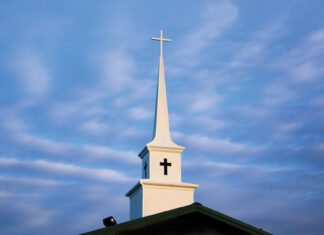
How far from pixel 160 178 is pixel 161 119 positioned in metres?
3.87

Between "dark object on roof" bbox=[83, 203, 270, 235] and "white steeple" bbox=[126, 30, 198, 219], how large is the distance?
13.9 metres

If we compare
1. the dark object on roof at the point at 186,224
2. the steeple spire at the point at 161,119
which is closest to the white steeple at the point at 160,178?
the steeple spire at the point at 161,119

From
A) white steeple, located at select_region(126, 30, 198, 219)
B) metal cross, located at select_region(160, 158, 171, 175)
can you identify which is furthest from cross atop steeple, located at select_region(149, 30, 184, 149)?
metal cross, located at select_region(160, 158, 171, 175)

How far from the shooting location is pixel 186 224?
1406 cm

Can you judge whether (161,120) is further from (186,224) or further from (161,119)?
(186,224)

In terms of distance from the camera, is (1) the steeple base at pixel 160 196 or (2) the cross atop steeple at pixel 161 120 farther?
(2) the cross atop steeple at pixel 161 120

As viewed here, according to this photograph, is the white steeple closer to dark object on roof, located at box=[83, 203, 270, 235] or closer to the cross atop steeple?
the cross atop steeple

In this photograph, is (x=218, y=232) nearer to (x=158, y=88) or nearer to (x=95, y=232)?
(x=95, y=232)

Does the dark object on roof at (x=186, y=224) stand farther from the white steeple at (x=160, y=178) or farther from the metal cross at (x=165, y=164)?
the metal cross at (x=165, y=164)

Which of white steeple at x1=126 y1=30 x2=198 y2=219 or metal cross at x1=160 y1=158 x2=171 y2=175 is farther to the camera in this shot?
metal cross at x1=160 y1=158 x2=171 y2=175

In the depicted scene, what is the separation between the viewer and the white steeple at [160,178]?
28.1 m

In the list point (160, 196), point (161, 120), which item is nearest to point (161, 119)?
point (161, 120)

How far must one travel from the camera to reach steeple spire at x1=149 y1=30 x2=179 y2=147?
98.7 ft

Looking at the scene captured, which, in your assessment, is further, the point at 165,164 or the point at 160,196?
the point at 165,164
